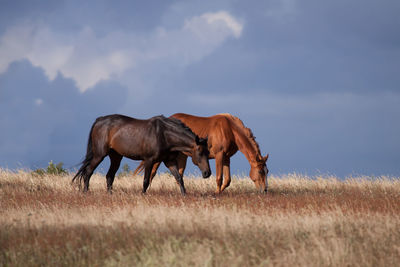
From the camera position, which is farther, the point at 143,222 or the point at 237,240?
the point at 143,222

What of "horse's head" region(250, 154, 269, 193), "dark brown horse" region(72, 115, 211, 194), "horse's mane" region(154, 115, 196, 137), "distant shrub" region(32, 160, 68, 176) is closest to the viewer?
"dark brown horse" region(72, 115, 211, 194)

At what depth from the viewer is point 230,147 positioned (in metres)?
14.6

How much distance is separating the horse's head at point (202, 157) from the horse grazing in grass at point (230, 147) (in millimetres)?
1177

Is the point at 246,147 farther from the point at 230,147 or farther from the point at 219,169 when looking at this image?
the point at 219,169

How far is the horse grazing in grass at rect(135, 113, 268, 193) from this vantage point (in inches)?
548

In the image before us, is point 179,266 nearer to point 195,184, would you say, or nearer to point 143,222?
point 143,222

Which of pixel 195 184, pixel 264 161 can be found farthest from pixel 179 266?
pixel 195 184

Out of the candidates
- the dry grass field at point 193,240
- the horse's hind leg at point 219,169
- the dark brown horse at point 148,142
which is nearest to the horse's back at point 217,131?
the horse's hind leg at point 219,169

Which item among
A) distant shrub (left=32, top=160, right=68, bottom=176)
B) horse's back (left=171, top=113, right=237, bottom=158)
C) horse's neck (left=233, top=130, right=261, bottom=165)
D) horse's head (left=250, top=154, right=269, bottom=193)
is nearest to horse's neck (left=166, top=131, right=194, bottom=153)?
horse's back (left=171, top=113, right=237, bottom=158)

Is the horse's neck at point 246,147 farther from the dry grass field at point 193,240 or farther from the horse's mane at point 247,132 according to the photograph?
the dry grass field at point 193,240

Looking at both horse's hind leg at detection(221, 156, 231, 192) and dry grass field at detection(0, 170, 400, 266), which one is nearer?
dry grass field at detection(0, 170, 400, 266)

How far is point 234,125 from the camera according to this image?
14.4 metres

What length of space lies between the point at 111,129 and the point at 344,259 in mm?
9287

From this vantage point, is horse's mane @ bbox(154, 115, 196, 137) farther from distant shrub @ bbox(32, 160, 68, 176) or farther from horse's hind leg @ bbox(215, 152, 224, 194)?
distant shrub @ bbox(32, 160, 68, 176)
